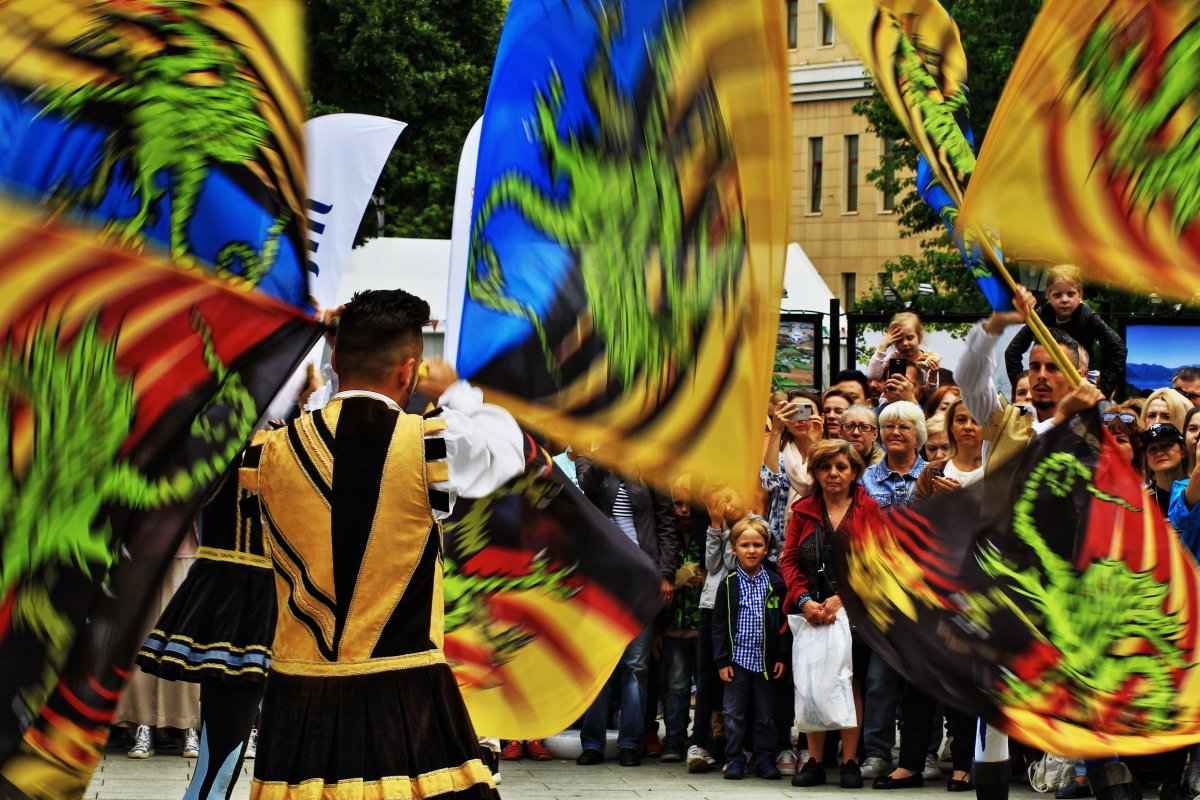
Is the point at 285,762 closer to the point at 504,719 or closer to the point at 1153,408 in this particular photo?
the point at 504,719

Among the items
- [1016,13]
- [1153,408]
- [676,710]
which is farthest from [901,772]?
[1016,13]

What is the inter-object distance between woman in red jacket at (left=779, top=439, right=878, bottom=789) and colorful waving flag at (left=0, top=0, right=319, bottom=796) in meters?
4.50

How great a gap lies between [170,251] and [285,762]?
1.37 metres

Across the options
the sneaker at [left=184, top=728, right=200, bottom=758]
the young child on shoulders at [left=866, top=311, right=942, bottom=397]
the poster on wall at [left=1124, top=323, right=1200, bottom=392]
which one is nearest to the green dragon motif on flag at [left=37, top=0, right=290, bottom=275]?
the sneaker at [left=184, top=728, right=200, bottom=758]

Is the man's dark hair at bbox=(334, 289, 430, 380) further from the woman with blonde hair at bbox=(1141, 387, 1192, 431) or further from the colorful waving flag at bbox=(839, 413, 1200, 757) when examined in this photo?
the woman with blonde hair at bbox=(1141, 387, 1192, 431)

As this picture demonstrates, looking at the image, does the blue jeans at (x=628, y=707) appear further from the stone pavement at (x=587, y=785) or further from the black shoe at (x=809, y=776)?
the black shoe at (x=809, y=776)

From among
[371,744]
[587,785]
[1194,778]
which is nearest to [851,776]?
[587,785]

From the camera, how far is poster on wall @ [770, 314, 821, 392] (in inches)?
452

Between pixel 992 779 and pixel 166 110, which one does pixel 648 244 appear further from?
pixel 992 779

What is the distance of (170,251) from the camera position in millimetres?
4035

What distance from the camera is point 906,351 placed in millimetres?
9719

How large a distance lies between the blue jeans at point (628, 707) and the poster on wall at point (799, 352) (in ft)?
9.53

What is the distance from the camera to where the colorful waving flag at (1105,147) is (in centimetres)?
548

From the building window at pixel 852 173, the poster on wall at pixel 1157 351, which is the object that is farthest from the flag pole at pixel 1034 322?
the building window at pixel 852 173
